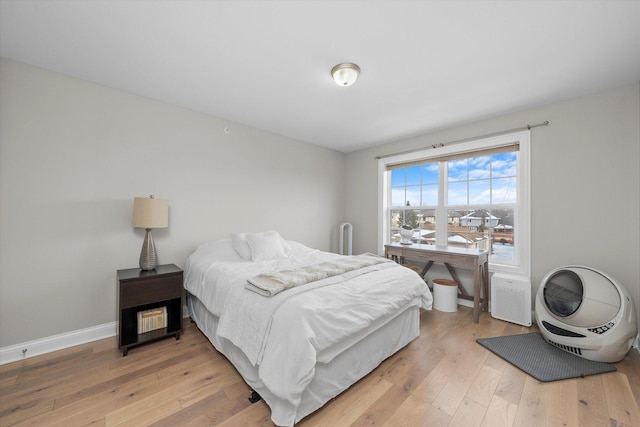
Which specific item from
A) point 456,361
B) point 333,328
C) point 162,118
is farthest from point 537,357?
point 162,118

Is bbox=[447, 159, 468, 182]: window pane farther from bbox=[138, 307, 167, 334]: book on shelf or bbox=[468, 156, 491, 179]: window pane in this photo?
bbox=[138, 307, 167, 334]: book on shelf

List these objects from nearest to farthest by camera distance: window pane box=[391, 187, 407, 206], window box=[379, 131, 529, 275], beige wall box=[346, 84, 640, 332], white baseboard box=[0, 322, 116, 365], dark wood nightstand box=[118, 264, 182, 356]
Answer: white baseboard box=[0, 322, 116, 365] → dark wood nightstand box=[118, 264, 182, 356] → beige wall box=[346, 84, 640, 332] → window box=[379, 131, 529, 275] → window pane box=[391, 187, 407, 206]

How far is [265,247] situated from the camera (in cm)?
294

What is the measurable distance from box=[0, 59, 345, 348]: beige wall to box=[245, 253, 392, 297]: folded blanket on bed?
1559 millimetres

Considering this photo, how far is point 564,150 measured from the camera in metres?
2.70

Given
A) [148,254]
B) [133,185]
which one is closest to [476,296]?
[148,254]

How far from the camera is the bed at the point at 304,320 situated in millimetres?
1407

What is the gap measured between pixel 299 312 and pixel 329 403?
2.27ft

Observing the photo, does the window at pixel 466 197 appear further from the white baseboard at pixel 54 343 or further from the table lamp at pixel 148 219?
the white baseboard at pixel 54 343

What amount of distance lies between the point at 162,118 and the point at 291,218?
7.15ft

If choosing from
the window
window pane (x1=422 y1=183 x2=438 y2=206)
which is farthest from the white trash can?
window pane (x1=422 y1=183 x2=438 y2=206)

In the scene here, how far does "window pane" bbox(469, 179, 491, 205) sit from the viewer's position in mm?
3357

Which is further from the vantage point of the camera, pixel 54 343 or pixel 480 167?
pixel 480 167

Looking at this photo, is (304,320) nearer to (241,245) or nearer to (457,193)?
(241,245)
